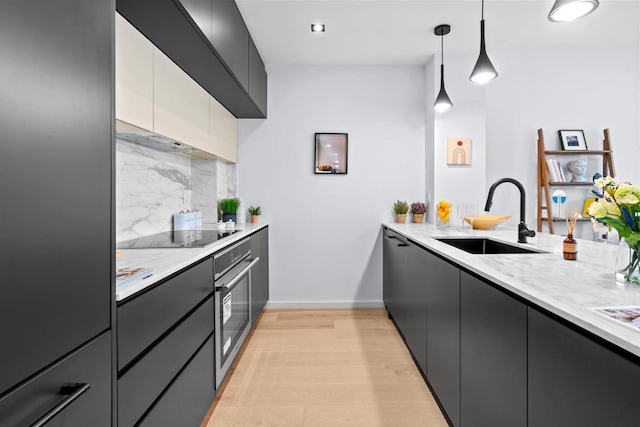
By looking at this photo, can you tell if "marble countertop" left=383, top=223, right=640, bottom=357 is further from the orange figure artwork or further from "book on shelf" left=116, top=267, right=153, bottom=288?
the orange figure artwork

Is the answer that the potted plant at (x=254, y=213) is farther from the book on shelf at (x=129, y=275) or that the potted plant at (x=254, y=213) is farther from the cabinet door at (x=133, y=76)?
the book on shelf at (x=129, y=275)

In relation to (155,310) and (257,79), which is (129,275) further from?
(257,79)

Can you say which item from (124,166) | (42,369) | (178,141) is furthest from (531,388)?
(124,166)

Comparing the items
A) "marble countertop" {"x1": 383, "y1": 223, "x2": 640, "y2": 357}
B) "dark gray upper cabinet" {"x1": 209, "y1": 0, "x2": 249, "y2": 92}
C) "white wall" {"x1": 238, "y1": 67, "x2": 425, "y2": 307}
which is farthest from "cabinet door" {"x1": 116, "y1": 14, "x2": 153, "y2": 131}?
"white wall" {"x1": 238, "y1": 67, "x2": 425, "y2": 307}

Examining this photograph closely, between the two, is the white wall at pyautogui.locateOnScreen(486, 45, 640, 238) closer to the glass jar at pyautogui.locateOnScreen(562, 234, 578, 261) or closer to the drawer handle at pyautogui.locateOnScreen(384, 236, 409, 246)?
the drawer handle at pyautogui.locateOnScreen(384, 236, 409, 246)

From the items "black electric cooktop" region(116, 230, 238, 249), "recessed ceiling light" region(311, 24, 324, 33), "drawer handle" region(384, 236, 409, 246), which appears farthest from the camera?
"recessed ceiling light" region(311, 24, 324, 33)

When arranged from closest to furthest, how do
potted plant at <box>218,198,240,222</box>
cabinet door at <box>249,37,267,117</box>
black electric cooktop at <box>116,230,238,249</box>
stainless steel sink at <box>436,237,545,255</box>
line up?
black electric cooktop at <box>116,230,238,249</box> < stainless steel sink at <box>436,237,545,255</box> < cabinet door at <box>249,37,267,117</box> < potted plant at <box>218,198,240,222</box>

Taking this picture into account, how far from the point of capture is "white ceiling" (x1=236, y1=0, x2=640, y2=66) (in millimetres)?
2531

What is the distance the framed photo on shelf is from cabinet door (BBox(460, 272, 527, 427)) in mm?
2961

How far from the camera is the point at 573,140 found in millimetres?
3562

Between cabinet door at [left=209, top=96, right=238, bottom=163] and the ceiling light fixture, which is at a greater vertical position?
the ceiling light fixture

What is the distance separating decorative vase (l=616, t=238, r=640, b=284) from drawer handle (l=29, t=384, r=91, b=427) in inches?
57.3

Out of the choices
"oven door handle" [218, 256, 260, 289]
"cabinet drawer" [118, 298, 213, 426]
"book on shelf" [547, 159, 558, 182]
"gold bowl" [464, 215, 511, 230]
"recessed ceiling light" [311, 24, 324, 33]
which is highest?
"recessed ceiling light" [311, 24, 324, 33]

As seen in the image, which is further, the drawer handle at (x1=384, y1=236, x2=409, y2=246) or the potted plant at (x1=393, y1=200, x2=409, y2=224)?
the potted plant at (x1=393, y1=200, x2=409, y2=224)
